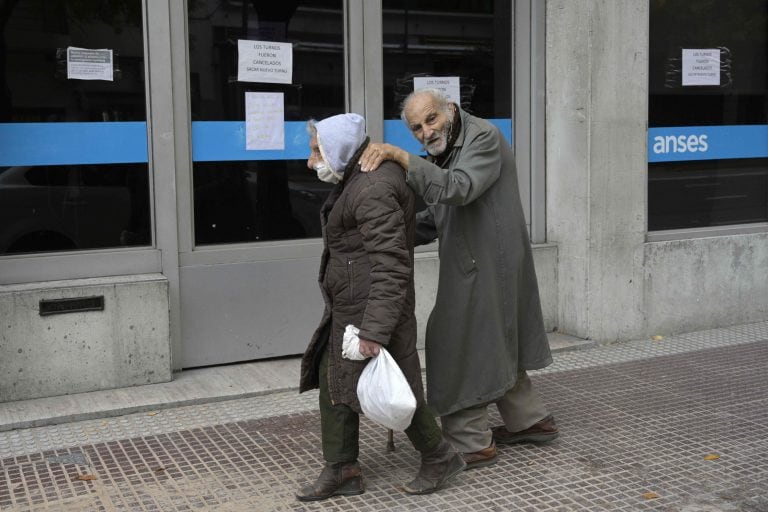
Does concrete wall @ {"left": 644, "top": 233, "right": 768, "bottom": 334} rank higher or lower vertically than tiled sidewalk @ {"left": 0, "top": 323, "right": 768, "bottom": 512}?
higher

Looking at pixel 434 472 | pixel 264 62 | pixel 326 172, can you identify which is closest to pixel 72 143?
pixel 264 62

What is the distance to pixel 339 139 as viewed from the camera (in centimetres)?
430

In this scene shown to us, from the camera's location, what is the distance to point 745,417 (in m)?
5.71

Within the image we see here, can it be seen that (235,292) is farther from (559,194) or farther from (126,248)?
(559,194)

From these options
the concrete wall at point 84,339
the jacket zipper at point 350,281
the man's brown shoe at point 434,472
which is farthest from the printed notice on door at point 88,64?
the man's brown shoe at point 434,472

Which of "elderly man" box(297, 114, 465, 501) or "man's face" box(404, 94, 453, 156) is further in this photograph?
"man's face" box(404, 94, 453, 156)

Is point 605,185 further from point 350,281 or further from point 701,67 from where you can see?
point 350,281

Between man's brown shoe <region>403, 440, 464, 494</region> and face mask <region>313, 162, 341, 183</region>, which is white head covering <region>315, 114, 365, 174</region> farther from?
man's brown shoe <region>403, 440, 464, 494</region>

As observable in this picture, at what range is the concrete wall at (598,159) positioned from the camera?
736cm

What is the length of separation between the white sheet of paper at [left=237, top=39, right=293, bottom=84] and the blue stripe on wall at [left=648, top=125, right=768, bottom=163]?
302cm

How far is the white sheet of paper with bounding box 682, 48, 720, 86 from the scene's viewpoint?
808 cm

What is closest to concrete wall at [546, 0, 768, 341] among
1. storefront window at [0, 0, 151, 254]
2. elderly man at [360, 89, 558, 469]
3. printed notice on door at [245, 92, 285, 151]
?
printed notice on door at [245, 92, 285, 151]

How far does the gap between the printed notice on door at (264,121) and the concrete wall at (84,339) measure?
118 centimetres

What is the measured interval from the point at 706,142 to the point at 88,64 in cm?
502
